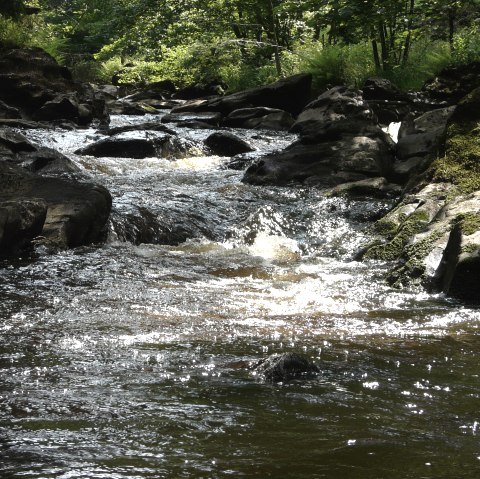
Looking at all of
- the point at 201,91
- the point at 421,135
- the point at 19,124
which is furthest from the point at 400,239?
the point at 201,91

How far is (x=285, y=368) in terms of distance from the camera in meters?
3.25

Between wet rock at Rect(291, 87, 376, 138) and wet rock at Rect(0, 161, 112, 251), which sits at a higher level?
wet rock at Rect(291, 87, 376, 138)

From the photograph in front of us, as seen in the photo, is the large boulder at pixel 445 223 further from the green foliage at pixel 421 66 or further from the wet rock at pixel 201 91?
the wet rock at pixel 201 91

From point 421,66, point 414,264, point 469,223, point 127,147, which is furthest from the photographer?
point 421,66

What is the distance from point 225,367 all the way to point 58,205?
456cm

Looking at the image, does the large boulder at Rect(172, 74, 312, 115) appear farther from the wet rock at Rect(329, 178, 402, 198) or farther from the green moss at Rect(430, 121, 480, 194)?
the green moss at Rect(430, 121, 480, 194)

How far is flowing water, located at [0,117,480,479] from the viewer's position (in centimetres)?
233

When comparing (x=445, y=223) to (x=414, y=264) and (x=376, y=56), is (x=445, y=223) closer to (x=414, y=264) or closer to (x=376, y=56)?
(x=414, y=264)

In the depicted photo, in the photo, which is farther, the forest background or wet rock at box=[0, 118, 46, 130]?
the forest background

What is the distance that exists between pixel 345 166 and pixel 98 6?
1747 cm

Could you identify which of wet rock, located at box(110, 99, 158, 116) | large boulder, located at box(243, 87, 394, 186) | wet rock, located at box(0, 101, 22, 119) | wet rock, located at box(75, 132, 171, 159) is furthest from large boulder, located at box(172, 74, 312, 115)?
large boulder, located at box(243, 87, 394, 186)

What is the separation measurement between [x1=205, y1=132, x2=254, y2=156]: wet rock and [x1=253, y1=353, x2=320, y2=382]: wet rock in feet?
31.8

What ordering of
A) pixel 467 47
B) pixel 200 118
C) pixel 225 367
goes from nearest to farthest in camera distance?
pixel 225 367 → pixel 467 47 → pixel 200 118

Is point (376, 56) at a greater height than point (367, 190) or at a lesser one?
greater
